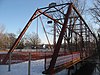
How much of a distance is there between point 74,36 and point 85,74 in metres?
4.75

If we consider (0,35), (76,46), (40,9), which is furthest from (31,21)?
(0,35)

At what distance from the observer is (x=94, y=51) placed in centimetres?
3191

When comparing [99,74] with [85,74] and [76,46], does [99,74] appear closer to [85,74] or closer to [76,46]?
[85,74]

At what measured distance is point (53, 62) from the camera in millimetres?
10305

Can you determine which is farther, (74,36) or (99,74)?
(74,36)

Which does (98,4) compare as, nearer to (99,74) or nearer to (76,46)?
(76,46)

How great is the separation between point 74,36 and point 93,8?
27.5ft

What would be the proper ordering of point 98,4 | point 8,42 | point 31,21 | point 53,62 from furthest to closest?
point 8,42
point 98,4
point 31,21
point 53,62

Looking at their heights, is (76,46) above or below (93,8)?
below

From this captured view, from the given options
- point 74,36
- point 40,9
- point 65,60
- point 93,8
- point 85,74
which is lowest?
point 85,74

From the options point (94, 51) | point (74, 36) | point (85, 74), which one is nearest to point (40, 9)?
point (74, 36)

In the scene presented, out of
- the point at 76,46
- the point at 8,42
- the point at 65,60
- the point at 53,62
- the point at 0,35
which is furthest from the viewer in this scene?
the point at 8,42

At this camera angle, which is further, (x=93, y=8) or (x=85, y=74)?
(x=93, y=8)

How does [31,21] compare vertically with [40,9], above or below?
below
